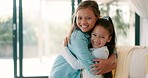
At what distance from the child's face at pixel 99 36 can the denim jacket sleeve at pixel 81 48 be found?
0.05 m

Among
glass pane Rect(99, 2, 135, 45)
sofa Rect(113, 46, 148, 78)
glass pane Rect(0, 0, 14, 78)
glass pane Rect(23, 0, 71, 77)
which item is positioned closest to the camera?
sofa Rect(113, 46, 148, 78)

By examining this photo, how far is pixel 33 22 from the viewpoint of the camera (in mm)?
5051

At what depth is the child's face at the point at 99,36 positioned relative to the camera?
5.39 ft

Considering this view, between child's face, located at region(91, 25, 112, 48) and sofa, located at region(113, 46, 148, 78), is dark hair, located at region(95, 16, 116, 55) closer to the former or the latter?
child's face, located at region(91, 25, 112, 48)

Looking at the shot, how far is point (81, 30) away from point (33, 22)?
3508 mm

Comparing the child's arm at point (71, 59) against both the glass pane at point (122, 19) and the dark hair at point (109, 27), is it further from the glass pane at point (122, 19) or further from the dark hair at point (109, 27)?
the glass pane at point (122, 19)

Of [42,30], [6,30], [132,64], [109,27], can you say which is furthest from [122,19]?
[109,27]

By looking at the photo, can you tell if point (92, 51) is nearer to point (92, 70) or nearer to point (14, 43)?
point (92, 70)

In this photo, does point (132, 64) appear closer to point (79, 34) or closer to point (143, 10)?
point (79, 34)

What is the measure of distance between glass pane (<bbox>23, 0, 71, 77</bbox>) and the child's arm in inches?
134

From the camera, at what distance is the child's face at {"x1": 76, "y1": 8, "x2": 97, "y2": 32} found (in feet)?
5.37

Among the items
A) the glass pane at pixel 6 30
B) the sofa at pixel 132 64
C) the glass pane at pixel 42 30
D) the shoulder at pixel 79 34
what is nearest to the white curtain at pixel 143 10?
the glass pane at pixel 42 30

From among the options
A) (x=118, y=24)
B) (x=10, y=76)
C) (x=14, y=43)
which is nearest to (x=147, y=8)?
(x=118, y=24)

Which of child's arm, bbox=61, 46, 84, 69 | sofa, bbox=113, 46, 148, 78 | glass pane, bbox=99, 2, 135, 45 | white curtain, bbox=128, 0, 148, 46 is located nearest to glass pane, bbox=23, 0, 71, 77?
glass pane, bbox=99, 2, 135, 45
